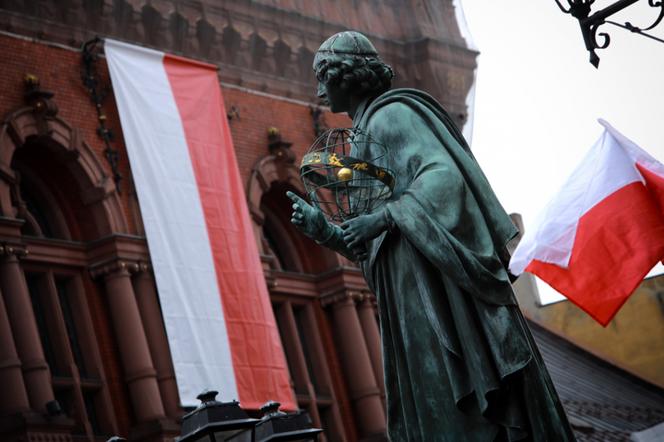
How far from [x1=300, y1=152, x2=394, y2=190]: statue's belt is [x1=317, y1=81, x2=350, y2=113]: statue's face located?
41 cm

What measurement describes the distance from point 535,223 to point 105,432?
355 inches

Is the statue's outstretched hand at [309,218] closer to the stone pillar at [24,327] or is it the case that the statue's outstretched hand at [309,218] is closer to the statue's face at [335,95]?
the statue's face at [335,95]

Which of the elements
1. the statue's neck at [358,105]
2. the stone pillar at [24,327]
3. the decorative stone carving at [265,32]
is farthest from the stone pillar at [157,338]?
the statue's neck at [358,105]

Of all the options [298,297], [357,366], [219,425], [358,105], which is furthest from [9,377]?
[358,105]

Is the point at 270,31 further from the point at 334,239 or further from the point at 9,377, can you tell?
the point at 334,239

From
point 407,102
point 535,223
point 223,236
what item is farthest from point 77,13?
point 407,102

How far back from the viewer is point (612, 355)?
37.6 meters

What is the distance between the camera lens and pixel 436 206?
520 centimetres

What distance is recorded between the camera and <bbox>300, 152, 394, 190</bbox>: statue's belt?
5.16m

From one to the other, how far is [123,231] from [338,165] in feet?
53.8

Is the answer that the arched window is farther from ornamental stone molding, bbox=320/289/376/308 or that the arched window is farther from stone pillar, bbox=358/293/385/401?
stone pillar, bbox=358/293/385/401

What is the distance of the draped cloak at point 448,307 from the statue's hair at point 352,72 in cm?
17

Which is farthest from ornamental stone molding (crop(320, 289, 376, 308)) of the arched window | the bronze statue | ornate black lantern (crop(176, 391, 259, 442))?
the bronze statue

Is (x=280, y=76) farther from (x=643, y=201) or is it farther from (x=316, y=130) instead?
(x=643, y=201)
